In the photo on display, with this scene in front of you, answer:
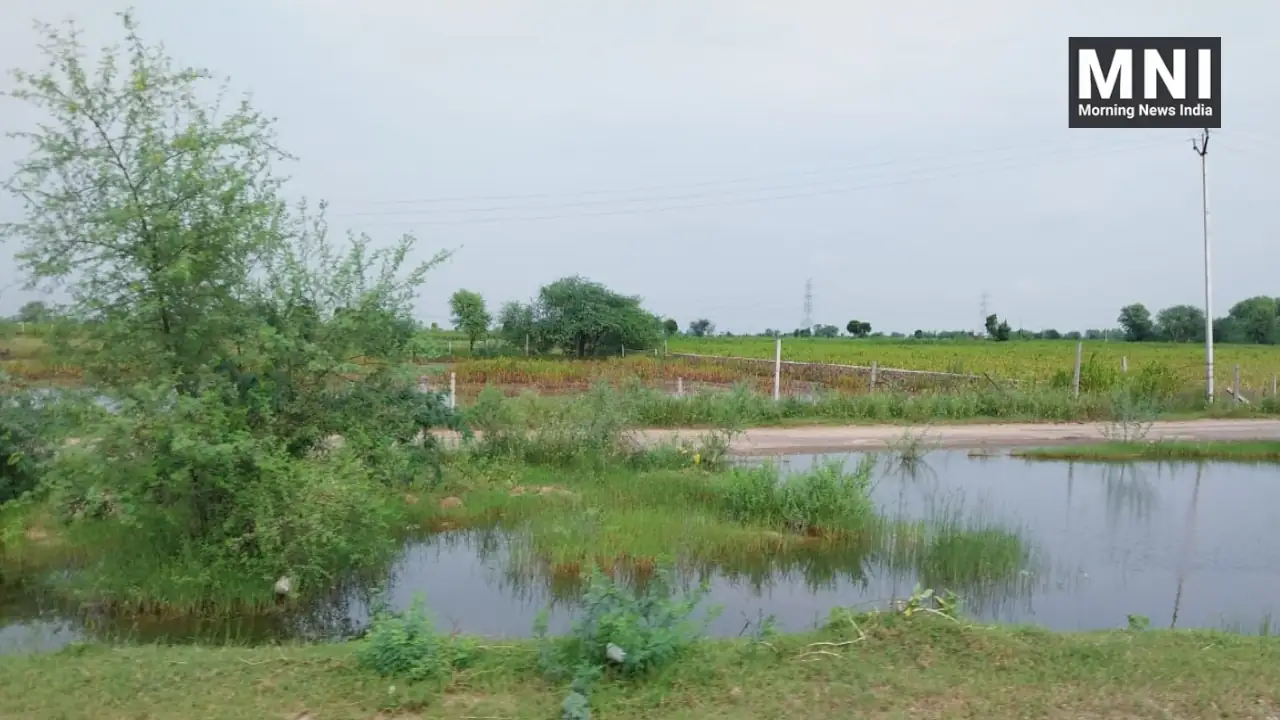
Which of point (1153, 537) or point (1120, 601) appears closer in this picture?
point (1120, 601)

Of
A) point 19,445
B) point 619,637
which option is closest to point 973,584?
point 619,637

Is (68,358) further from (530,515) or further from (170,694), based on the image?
(530,515)

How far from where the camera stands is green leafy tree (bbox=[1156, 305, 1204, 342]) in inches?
2640

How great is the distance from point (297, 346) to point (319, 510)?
1671 millimetres

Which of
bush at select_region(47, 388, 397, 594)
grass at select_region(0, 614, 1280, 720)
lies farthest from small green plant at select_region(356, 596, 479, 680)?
bush at select_region(47, 388, 397, 594)

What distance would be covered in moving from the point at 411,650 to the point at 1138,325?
75.8 meters

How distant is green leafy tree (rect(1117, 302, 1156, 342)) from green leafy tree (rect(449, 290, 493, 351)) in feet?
165

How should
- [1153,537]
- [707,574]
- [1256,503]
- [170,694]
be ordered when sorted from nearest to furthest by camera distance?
[170,694] < [707,574] < [1153,537] < [1256,503]

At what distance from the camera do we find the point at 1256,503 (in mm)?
12875

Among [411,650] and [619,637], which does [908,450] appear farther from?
[411,650]

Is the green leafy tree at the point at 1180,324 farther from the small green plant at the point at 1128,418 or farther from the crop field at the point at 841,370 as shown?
the small green plant at the point at 1128,418

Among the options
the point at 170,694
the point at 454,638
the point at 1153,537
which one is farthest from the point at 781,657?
the point at 1153,537

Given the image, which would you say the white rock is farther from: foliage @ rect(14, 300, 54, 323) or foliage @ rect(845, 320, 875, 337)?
foliage @ rect(845, 320, 875, 337)

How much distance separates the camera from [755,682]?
5.02 metres
